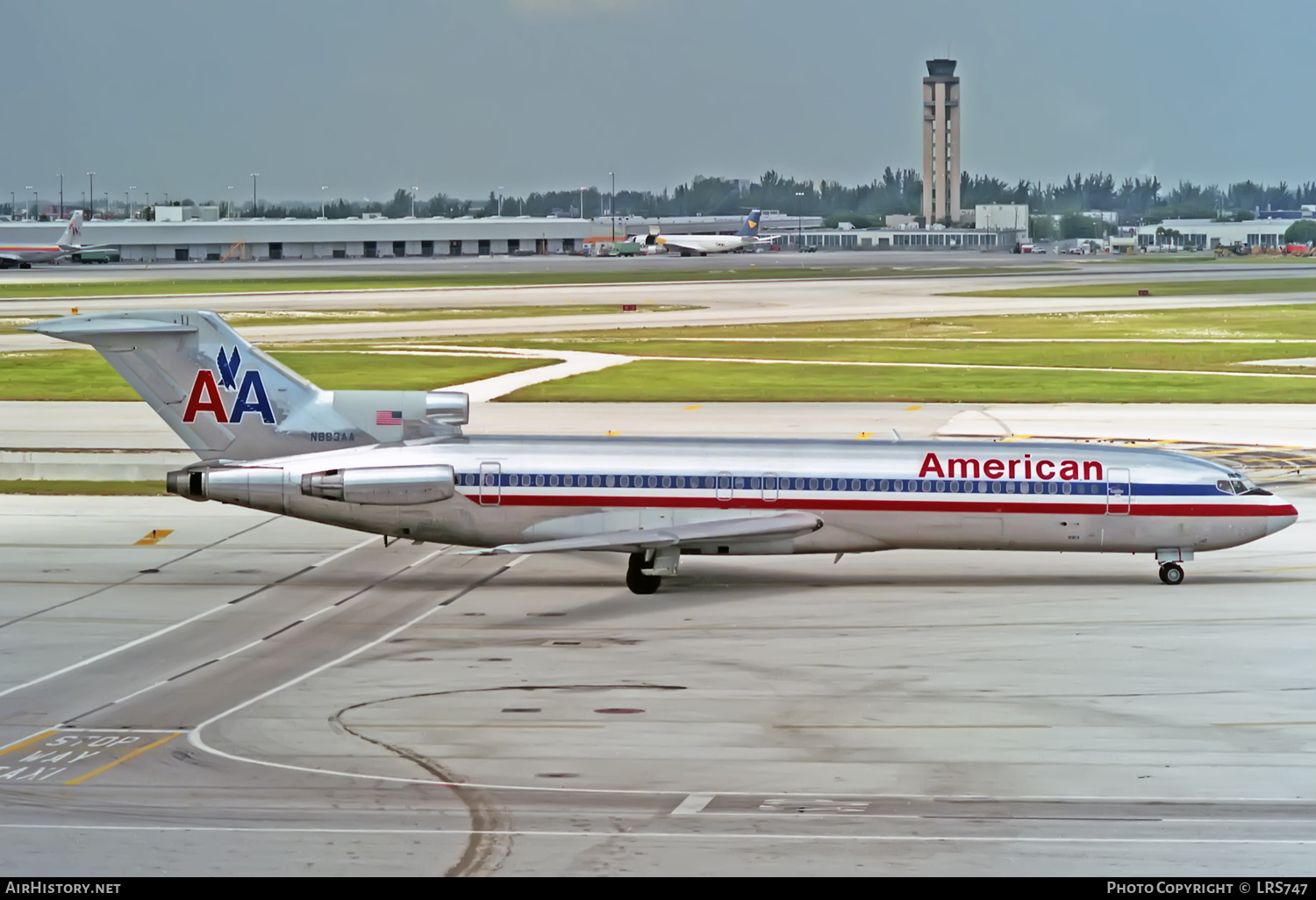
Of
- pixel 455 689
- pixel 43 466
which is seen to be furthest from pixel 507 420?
pixel 455 689

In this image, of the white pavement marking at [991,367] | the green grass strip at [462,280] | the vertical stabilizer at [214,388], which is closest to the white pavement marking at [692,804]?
the vertical stabilizer at [214,388]

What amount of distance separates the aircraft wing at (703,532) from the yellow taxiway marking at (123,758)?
1026 cm

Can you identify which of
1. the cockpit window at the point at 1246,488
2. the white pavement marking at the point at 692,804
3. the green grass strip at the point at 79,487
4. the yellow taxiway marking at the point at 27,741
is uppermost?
the cockpit window at the point at 1246,488

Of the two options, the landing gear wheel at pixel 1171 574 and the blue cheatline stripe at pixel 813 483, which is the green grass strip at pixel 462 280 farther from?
the landing gear wheel at pixel 1171 574

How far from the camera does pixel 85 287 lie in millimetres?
141125

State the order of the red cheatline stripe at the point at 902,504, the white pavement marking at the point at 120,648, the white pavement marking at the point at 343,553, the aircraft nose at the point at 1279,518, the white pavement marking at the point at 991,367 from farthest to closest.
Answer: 1. the white pavement marking at the point at 991,367
2. the white pavement marking at the point at 343,553
3. the aircraft nose at the point at 1279,518
4. the red cheatline stripe at the point at 902,504
5. the white pavement marking at the point at 120,648

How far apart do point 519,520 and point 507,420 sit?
85.9 feet

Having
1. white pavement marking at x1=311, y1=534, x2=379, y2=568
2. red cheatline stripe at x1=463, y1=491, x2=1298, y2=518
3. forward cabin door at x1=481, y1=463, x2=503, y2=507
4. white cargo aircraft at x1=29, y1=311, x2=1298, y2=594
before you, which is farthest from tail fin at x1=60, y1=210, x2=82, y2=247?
red cheatline stripe at x1=463, y1=491, x2=1298, y2=518

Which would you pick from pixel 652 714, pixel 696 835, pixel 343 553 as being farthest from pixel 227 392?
pixel 696 835

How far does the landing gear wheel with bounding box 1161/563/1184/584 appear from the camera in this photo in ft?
116

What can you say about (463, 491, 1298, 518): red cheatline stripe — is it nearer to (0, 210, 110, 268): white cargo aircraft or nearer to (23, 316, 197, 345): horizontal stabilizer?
(23, 316, 197, 345): horizontal stabilizer

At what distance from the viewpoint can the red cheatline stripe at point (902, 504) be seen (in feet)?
114

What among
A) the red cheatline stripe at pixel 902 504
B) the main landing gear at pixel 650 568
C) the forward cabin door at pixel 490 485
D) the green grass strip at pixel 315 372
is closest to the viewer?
the main landing gear at pixel 650 568
